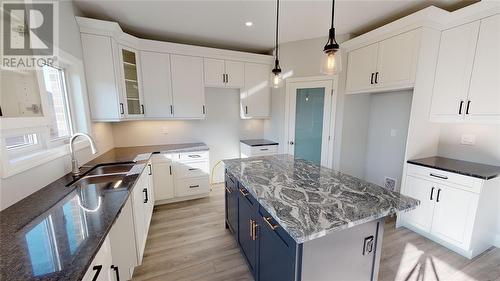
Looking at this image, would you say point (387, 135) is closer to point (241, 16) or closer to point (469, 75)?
point (469, 75)

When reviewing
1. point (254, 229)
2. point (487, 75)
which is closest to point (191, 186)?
point (254, 229)

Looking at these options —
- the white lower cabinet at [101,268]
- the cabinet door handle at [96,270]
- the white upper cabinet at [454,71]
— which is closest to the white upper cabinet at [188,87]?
the white lower cabinet at [101,268]

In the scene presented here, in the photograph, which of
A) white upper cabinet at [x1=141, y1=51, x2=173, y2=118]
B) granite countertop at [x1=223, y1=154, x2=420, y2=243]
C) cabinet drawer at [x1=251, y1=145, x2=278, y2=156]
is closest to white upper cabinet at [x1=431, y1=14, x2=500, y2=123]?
granite countertop at [x1=223, y1=154, x2=420, y2=243]

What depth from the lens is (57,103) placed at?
6.62 feet

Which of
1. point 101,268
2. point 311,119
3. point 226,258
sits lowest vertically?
point 226,258

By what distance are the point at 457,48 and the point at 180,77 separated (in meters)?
3.55

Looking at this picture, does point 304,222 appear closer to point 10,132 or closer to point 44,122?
point 10,132

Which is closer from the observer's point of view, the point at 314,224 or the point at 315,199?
the point at 314,224

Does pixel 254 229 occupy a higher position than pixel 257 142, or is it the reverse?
pixel 257 142

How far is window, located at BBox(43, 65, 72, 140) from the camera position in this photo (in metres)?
1.89

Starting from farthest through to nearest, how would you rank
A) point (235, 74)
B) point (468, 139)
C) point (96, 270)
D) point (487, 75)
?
1. point (235, 74)
2. point (468, 139)
3. point (487, 75)
4. point (96, 270)

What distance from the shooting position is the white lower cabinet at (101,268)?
32.9 inches

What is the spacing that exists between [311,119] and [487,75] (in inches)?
77.2

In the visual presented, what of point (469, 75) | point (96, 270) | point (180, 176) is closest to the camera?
point (96, 270)
